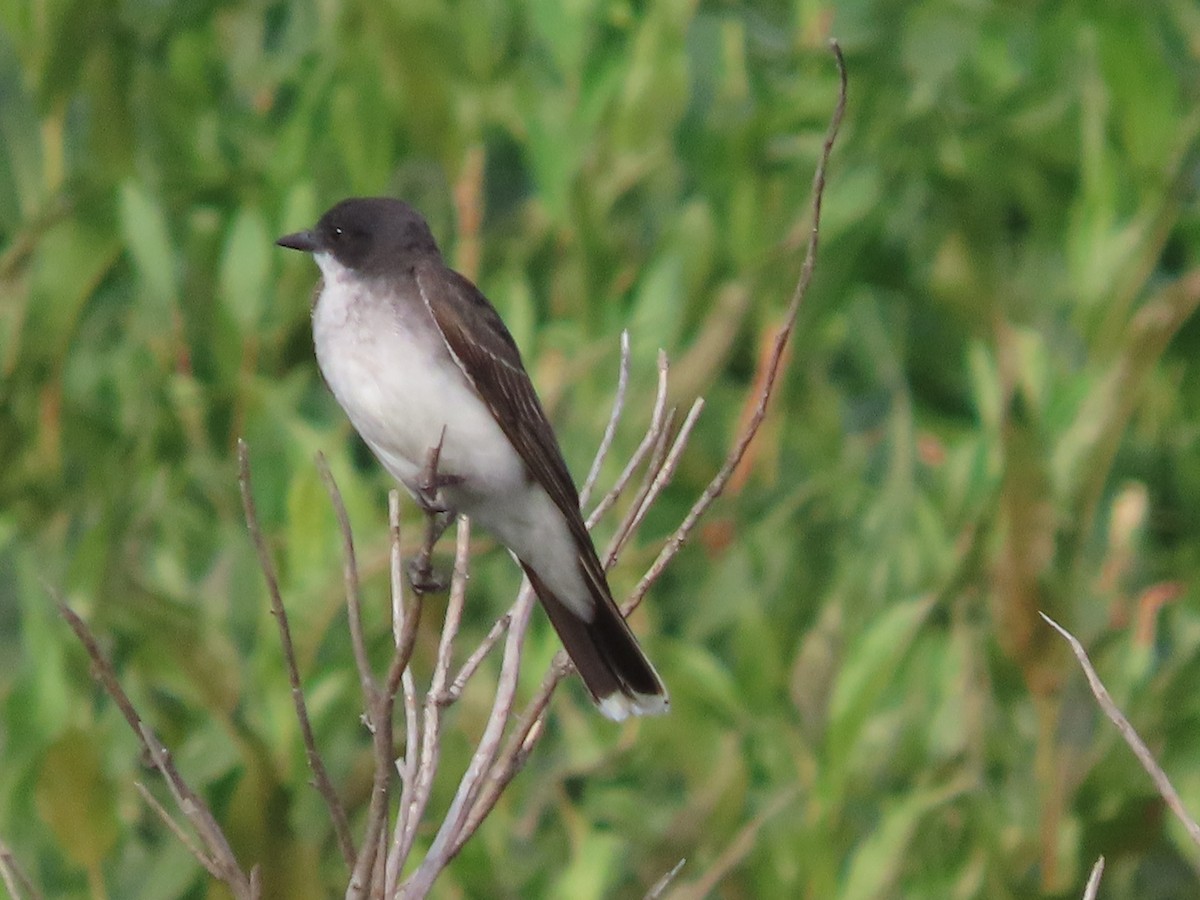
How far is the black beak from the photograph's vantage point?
14.0 ft

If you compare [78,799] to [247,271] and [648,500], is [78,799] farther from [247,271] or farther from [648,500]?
[648,500]

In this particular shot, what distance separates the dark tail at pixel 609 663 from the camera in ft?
12.5

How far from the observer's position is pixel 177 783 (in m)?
2.79

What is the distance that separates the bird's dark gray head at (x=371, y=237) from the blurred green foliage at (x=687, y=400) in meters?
0.59

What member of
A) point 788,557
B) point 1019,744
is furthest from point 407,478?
point 788,557

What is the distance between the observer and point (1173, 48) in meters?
6.17

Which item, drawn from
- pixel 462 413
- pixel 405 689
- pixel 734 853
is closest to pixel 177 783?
pixel 405 689

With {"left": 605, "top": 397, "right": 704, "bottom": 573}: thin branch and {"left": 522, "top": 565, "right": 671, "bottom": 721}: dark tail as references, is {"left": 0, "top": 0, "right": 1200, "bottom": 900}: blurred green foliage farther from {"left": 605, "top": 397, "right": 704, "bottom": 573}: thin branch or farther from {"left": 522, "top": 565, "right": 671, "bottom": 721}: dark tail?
{"left": 605, "top": 397, "right": 704, "bottom": 573}: thin branch

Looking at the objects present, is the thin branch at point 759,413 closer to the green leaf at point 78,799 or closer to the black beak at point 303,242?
the black beak at point 303,242

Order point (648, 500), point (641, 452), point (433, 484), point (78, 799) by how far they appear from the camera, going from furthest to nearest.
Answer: point (78, 799), point (433, 484), point (641, 452), point (648, 500)

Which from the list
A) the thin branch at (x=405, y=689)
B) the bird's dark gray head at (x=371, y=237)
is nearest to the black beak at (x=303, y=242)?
the bird's dark gray head at (x=371, y=237)

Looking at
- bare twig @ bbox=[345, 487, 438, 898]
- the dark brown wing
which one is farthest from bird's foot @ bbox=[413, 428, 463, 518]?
bare twig @ bbox=[345, 487, 438, 898]

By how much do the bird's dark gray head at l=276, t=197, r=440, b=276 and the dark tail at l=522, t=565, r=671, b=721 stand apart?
61 centimetres

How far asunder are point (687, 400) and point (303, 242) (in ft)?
4.24
